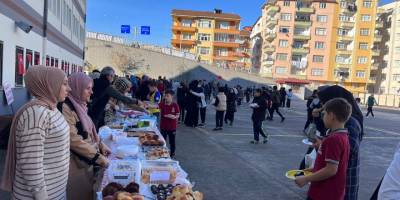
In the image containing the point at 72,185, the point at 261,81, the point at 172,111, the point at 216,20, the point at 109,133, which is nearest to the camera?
the point at 72,185

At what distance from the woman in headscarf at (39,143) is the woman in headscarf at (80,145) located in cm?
38

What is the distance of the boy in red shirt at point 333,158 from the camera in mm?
3340

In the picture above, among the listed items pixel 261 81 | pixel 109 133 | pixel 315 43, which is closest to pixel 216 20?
pixel 315 43

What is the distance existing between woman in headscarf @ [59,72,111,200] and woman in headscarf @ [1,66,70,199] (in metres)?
0.38

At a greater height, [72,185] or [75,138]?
[75,138]

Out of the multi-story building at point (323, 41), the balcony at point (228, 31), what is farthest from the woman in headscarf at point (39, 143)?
the balcony at point (228, 31)

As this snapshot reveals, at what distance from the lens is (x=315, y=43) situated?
7456cm

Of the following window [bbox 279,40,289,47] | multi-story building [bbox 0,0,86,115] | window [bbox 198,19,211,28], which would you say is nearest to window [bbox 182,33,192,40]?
window [bbox 198,19,211,28]

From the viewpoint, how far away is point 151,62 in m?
52.6

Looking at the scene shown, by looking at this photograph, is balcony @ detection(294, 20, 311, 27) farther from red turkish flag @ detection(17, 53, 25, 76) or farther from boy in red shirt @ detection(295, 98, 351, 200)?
boy in red shirt @ detection(295, 98, 351, 200)

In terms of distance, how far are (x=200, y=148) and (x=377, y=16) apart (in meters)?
80.0

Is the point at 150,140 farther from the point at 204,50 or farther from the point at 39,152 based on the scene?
the point at 204,50

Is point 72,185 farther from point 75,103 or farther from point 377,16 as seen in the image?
point 377,16

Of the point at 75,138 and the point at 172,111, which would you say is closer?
the point at 75,138
